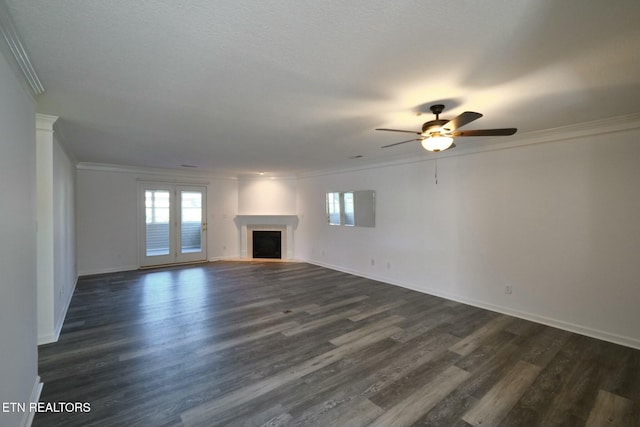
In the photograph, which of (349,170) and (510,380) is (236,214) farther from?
(510,380)

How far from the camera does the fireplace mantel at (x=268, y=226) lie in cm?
813

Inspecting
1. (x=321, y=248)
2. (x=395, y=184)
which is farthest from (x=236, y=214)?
(x=395, y=184)

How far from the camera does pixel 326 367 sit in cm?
267

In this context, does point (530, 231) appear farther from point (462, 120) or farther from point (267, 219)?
point (267, 219)

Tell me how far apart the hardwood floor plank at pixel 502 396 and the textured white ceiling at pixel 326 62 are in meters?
2.49

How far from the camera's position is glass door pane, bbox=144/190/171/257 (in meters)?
6.97

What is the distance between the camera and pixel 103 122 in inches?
124

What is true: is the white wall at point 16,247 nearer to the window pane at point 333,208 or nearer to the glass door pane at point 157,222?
the glass door pane at point 157,222

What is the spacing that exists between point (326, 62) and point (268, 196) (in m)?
6.46

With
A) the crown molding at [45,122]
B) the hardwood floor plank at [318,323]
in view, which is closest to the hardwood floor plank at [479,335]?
the hardwood floor plank at [318,323]

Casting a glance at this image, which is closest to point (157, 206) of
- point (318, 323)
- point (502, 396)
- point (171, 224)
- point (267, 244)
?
point (171, 224)

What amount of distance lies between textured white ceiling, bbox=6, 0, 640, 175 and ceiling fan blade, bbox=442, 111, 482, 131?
24cm

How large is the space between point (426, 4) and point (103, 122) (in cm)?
344

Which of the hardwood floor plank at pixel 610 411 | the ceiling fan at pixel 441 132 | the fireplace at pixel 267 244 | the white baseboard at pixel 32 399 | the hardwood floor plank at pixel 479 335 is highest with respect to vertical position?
the ceiling fan at pixel 441 132
